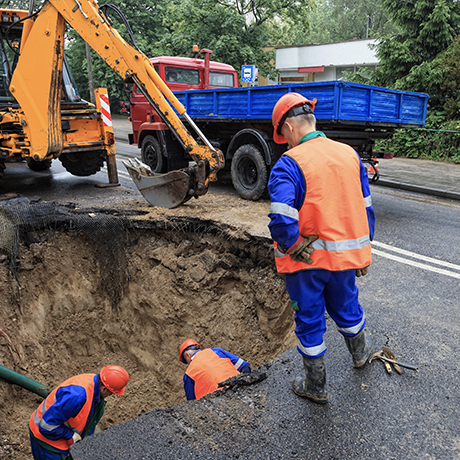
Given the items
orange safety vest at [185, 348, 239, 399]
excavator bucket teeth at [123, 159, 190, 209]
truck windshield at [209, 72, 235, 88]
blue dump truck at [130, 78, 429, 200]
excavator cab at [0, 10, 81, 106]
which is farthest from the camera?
truck windshield at [209, 72, 235, 88]

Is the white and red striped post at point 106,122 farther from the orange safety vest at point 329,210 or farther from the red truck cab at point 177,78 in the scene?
the orange safety vest at point 329,210

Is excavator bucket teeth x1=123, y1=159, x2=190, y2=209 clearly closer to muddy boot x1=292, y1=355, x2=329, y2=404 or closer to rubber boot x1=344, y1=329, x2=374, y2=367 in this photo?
rubber boot x1=344, y1=329, x2=374, y2=367

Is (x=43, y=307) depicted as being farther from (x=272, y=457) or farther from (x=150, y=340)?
(x=272, y=457)

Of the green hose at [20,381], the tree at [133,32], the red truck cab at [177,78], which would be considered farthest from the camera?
the tree at [133,32]

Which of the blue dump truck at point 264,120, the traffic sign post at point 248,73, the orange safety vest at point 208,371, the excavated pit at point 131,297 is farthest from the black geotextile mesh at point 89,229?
the traffic sign post at point 248,73

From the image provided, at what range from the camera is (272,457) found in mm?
2240

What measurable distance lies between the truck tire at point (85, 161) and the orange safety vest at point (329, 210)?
7394 mm

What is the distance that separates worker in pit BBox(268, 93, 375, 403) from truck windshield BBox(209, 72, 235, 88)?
8.56 metres

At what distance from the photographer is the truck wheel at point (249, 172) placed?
720 cm

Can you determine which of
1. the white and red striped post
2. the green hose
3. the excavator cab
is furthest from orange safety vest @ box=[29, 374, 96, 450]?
the excavator cab

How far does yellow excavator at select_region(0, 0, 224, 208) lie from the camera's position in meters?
6.20

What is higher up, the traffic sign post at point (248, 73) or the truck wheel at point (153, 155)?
the traffic sign post at point (248, 73)

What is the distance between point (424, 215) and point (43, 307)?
6.67 metres

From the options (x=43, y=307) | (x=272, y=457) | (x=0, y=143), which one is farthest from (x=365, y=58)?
(x=272, y=457)
